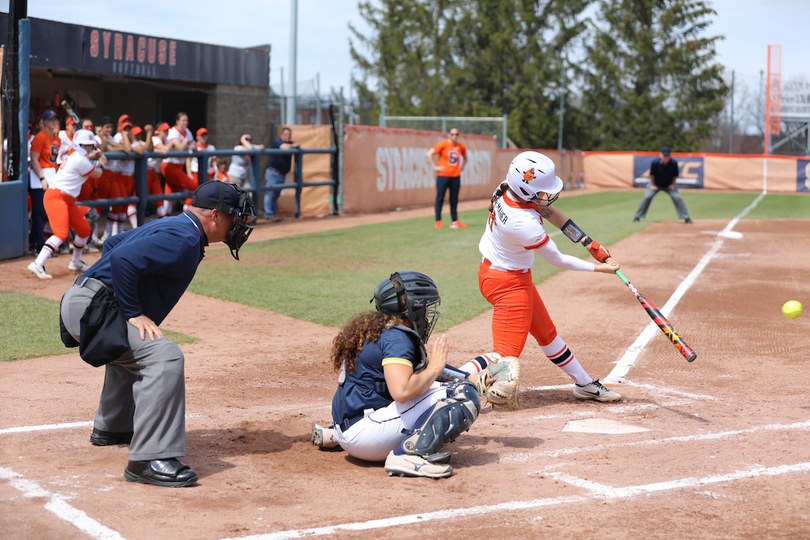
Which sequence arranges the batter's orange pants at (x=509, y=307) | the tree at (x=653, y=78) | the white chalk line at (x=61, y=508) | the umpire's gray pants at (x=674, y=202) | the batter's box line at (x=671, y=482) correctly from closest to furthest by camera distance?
1. the white chalk line at (x=61, y=508)
2. the batter's box line at (x=671, y=482)
3. the batter's orange pants at (x=509, y=307)
4. the umpire's gray pants at (x=674, y=202)
5. the tree at (x=653, y=78)

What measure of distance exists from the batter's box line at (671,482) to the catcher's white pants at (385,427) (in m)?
0.81

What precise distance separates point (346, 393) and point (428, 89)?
44.4 metres

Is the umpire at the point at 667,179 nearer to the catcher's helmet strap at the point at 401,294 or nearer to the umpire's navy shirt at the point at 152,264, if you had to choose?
the catcher's helmet strap at the point at 401,294

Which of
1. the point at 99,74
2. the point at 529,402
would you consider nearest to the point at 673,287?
the point at 529,402

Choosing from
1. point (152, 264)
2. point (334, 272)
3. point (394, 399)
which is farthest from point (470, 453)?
point (334, 272)

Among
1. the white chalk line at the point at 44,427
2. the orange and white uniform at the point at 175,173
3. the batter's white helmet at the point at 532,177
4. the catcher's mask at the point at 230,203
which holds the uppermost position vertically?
the orange and white uniform at the point at 175,173

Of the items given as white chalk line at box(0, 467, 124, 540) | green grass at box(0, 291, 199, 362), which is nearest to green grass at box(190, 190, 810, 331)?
green grass at box(0, 291, 199, 362)

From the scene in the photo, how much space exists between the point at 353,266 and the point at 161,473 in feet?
26.4

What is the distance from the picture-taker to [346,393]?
170 inches

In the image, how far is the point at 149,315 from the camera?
13.9ft

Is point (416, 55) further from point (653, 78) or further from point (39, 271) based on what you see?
point (39, 271)

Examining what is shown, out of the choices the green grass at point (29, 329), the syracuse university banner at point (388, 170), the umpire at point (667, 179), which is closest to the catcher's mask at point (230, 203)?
the green grass at point (29, 329)

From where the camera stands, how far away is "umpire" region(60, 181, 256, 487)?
3988 mm

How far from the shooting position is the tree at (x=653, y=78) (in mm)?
45344
